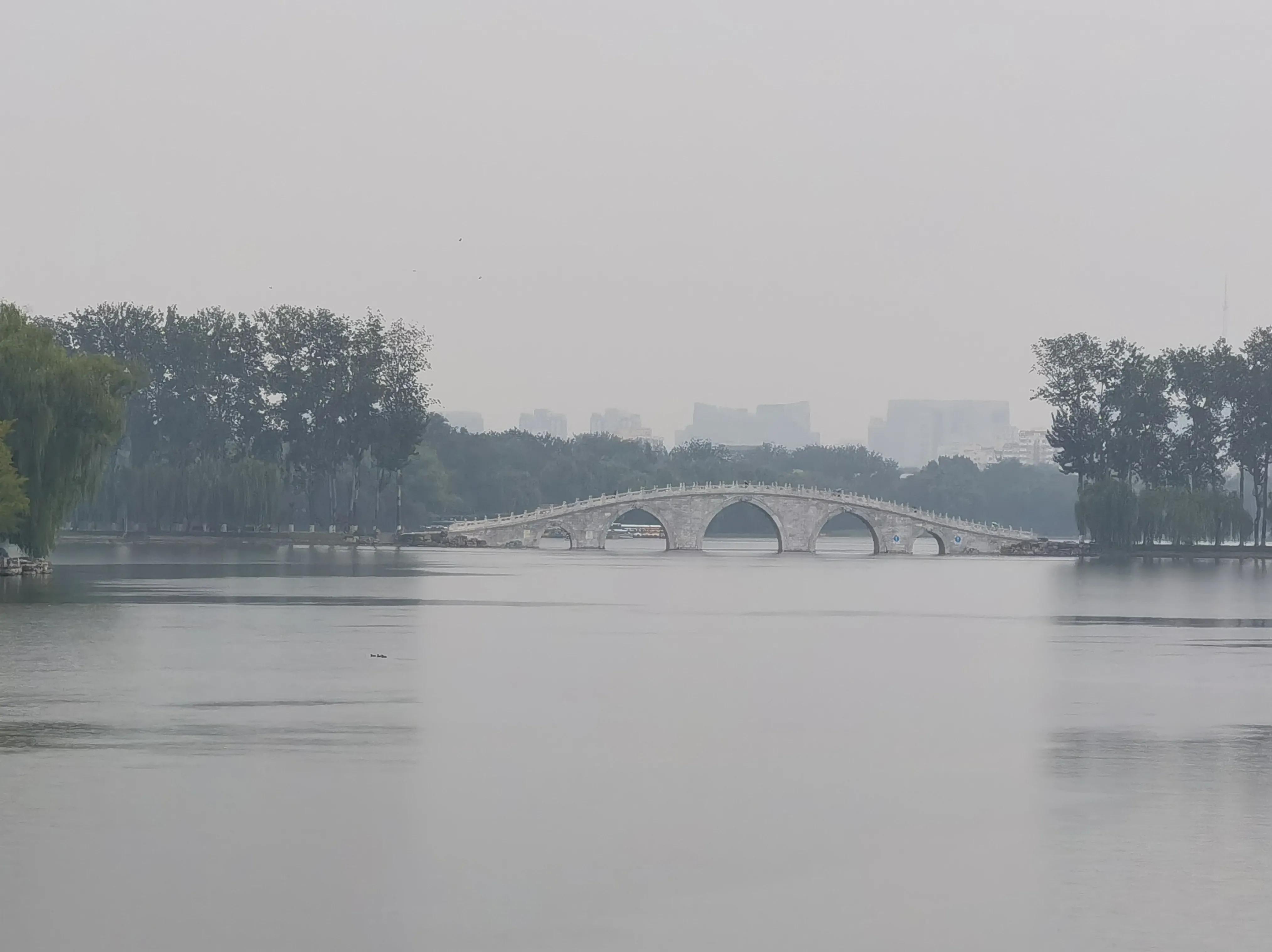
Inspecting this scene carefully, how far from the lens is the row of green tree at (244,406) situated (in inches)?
3314

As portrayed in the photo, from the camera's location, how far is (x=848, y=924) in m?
9.73

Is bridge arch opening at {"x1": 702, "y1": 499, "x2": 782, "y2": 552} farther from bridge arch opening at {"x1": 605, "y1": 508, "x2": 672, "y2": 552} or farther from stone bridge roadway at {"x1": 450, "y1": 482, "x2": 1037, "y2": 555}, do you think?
stone bridge roadway at {"x1": 450, "y1": 482, "x2": 1037, "y2": 555}

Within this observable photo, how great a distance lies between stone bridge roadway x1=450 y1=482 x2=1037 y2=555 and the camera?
10094 centimetres

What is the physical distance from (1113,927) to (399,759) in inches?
271

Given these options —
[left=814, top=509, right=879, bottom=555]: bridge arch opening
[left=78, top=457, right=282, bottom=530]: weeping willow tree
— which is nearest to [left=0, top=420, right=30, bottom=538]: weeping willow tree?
[left=78, top=457, right=282, bottom=530]: weeping willow tree

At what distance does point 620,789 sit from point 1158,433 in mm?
77354

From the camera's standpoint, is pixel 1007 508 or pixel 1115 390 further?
pixel 1007 508

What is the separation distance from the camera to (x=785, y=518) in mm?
103312

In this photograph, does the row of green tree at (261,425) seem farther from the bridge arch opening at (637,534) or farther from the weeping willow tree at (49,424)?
the bridge arch opening at (637,534)

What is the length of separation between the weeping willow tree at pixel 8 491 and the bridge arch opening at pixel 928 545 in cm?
6666

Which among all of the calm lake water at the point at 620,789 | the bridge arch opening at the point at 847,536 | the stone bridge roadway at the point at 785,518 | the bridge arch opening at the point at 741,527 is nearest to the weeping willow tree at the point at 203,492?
the stone bridge roadway at the point at 785,518

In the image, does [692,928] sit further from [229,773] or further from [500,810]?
[229,773]

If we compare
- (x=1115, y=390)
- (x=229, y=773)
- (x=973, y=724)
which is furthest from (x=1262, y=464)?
(x=229, y=773)

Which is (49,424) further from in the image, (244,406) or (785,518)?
(785,518)
